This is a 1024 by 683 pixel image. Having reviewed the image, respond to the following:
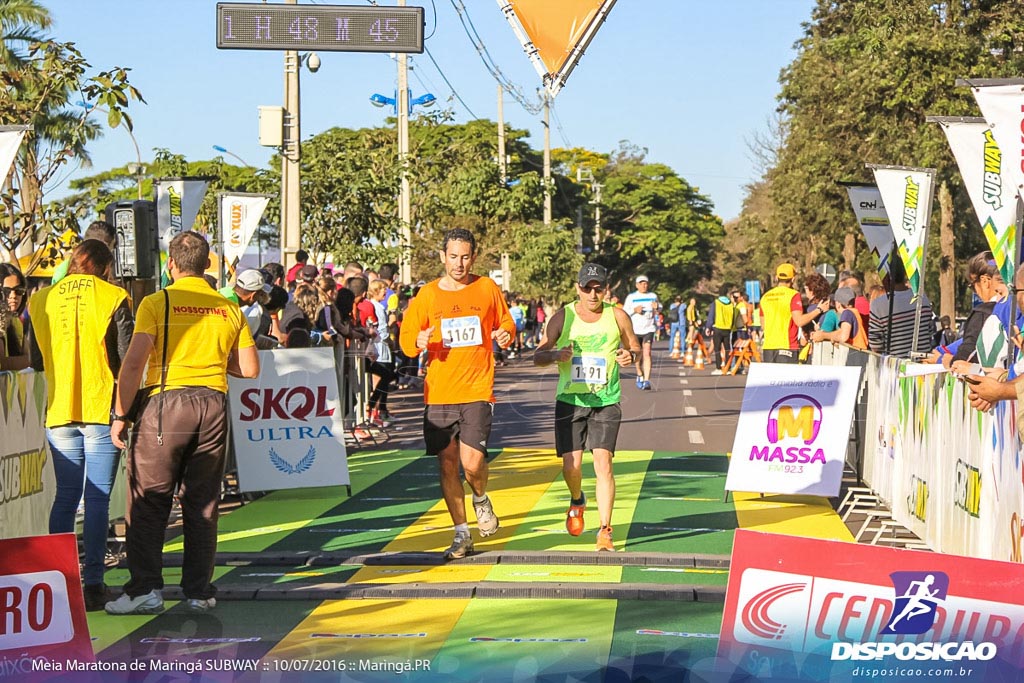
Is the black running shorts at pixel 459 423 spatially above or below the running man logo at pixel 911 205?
below

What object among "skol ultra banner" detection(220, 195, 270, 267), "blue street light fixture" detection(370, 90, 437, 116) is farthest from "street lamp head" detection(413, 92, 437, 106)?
"skol ultra banner" detection(220, 195, 270, 267)

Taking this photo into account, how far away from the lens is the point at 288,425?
41.5 feet

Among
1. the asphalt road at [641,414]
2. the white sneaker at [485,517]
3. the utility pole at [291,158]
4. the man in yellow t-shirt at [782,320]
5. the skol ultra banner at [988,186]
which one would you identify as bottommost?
the asphalt road at [641,414]

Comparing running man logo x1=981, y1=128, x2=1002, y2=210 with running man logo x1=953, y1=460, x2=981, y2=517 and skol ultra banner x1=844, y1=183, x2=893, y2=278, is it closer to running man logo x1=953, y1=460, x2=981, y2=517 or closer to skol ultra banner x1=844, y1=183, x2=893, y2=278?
running man logo x1=953, y1=460, x2=981, y2=517

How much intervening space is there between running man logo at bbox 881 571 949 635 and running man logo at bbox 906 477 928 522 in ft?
16.9

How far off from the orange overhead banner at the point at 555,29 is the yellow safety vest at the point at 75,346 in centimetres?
499

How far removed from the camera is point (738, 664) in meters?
5.42

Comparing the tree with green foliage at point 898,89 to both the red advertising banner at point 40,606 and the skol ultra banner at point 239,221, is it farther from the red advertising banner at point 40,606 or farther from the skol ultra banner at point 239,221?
the red advertising banner at point 40,606

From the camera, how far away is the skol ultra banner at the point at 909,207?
1382 centimetres

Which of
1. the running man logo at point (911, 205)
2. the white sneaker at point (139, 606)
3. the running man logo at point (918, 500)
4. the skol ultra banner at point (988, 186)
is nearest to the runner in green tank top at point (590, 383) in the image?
the running man logo at point (918, 500)

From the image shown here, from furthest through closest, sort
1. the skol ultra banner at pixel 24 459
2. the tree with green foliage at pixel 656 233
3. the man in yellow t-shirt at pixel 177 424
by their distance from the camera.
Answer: the tree with green foliage at pixel 656 233 < the skol ultra banner at pixel 24 459 < the man in yellow t-shirt at pixel 177 424

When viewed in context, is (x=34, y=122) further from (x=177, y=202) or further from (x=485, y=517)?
(x=485, y=517)

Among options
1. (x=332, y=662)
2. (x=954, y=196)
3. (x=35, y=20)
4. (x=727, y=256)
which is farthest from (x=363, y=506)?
(x=727, y=256)

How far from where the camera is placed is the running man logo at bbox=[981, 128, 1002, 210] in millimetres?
10164
